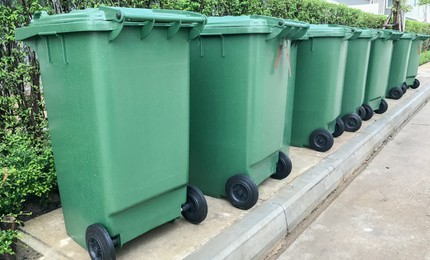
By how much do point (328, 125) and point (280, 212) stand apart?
2.10m

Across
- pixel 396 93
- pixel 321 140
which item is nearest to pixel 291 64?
pixel 321 140

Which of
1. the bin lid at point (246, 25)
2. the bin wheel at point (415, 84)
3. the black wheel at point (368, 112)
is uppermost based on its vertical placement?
the bin lid at point (246, 25)

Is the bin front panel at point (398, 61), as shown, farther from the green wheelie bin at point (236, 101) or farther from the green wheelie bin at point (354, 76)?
the green wheelie bin at point (236, 101)

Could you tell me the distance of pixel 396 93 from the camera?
817 cm

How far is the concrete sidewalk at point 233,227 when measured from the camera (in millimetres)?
2547

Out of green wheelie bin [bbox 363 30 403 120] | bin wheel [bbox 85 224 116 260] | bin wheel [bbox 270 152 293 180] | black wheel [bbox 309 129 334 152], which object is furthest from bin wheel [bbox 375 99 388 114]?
bin wheel [bbox 85 224 116 260]

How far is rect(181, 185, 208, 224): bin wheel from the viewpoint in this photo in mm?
2826

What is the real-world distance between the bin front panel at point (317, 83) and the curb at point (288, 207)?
484 mm

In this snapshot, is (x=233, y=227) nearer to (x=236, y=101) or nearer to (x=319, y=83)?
(x=236, y=101)

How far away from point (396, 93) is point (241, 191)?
250 inches

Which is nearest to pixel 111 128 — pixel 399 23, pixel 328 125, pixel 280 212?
pixel 280 212

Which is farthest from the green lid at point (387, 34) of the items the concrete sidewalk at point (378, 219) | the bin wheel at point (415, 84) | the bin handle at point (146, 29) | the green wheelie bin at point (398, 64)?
the bin handle at point (146, 29)

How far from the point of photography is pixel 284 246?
9.94 ft

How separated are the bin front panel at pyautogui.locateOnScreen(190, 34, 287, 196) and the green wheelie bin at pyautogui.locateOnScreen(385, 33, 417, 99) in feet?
17.6
